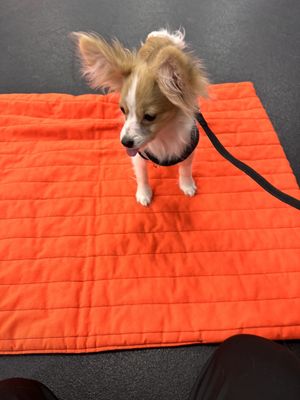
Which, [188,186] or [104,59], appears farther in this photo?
[188,186]

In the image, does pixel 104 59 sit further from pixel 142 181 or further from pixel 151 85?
pixel 142 181

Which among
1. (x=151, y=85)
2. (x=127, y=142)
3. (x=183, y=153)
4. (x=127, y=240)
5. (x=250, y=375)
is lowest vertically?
(x=127, y=240)

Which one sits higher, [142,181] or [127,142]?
[127,142]

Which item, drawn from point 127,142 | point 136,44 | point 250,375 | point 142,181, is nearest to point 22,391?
point 250,375

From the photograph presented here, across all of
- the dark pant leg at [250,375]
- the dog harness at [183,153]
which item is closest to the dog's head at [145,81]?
the dog harness at [183,153]

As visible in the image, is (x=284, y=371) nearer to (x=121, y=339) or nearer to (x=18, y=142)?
(x=121, y=339)

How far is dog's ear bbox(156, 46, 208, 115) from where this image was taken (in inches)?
33.9

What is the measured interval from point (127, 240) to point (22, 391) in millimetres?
640

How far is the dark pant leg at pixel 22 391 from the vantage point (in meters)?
0.82

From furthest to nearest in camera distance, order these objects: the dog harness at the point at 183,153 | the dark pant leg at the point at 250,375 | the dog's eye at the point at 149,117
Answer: the dog harness at the point at 183,153 < the dog's eye at the point at 149,117 < the dark pant leg at the point at 250,375

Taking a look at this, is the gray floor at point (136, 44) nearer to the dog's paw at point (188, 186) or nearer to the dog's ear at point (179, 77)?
the dog's paw at point (188, 186)

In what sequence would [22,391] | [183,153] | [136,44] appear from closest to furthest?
[22,391]
[183,153]
[136,44]

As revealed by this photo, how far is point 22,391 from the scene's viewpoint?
84cm

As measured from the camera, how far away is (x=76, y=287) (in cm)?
123
